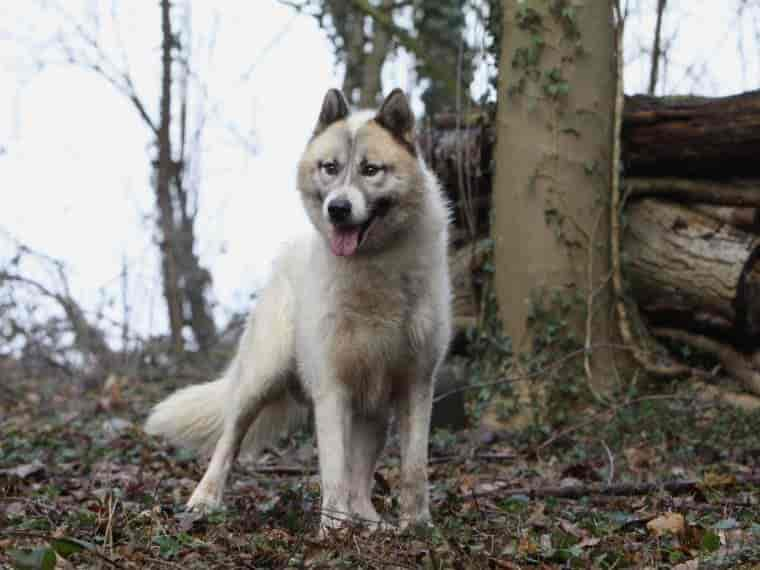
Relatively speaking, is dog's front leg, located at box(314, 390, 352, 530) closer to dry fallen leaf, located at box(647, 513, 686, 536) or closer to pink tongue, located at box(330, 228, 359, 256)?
pink tongue, located at box(330, 228, 359, 256)

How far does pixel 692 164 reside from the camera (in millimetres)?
6969

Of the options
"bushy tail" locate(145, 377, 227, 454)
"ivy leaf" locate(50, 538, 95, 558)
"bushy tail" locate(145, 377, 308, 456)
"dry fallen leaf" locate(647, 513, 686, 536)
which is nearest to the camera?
"ivy leaf" locate(50, 538, 95, 558)

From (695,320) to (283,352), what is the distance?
139 inches

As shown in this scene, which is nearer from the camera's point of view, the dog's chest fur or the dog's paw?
the dog's chest fur

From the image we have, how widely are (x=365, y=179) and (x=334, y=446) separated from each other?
1.15 metres

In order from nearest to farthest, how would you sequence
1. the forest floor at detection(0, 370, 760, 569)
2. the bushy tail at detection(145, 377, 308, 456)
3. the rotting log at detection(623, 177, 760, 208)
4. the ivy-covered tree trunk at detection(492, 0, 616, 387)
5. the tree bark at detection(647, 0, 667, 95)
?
the forest floor at detection(0, 370, 760, 569)
the bushy tail at detection(145, 377, 308, 456)
the ivy-covered tree trunk at detection(492, 0, 616, 387)
the rotting log at detection(623, 177, 760, 208)
the tree bark at detection(647, 0, 667, 95)

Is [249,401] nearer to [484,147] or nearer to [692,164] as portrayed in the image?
[484,147]

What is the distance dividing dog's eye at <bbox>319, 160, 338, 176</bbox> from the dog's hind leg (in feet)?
2.71

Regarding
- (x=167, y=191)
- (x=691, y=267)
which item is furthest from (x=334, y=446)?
(x=167, y=191)

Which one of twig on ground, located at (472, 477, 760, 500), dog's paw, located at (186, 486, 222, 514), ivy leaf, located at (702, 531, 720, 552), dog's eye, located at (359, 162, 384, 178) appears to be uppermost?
dog's eye, located at (359, 162, 384, 178)

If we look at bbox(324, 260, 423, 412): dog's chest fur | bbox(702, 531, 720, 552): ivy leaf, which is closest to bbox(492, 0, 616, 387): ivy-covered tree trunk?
bbox(324, 260, 423, 412): dog's chest fur

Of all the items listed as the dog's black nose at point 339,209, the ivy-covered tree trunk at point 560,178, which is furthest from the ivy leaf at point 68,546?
the ivy-covered tree trunk at point 560,178

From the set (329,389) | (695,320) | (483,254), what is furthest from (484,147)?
(329,389)

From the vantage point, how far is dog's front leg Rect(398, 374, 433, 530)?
403 centimetres
